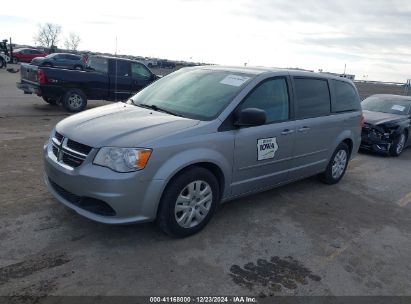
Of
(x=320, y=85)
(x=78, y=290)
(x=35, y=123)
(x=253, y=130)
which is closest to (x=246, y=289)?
(x=78, y=290)

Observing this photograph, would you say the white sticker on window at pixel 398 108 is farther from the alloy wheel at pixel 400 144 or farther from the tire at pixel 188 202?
the tire at pixel 188 202

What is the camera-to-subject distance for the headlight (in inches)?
135

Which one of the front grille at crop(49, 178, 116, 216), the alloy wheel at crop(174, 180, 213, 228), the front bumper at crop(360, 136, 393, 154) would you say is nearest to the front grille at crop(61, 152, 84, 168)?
the front grille at crop(49, 178, 116, 216)

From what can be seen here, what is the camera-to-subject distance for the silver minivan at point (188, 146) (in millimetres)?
3471

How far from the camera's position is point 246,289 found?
10.6 feet

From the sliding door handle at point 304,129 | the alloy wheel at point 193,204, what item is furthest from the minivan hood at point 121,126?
the sliding door handle at point 304,129

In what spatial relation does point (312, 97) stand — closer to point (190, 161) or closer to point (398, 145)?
point (190, 161)

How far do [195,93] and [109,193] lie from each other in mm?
1755

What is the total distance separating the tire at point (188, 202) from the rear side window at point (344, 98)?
2953 mm

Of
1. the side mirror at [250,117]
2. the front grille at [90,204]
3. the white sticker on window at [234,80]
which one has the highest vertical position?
the white sticker on window at [234,80]

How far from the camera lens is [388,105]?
1058 centimetres

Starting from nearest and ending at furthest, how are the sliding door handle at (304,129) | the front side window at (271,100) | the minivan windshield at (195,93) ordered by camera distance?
the minivan windshield at (195,93)
the front side window at (271,100)
the sliding door handle at (304,129)

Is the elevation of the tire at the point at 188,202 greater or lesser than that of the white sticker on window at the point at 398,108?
lesser

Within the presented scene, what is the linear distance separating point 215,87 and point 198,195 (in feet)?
4.51
